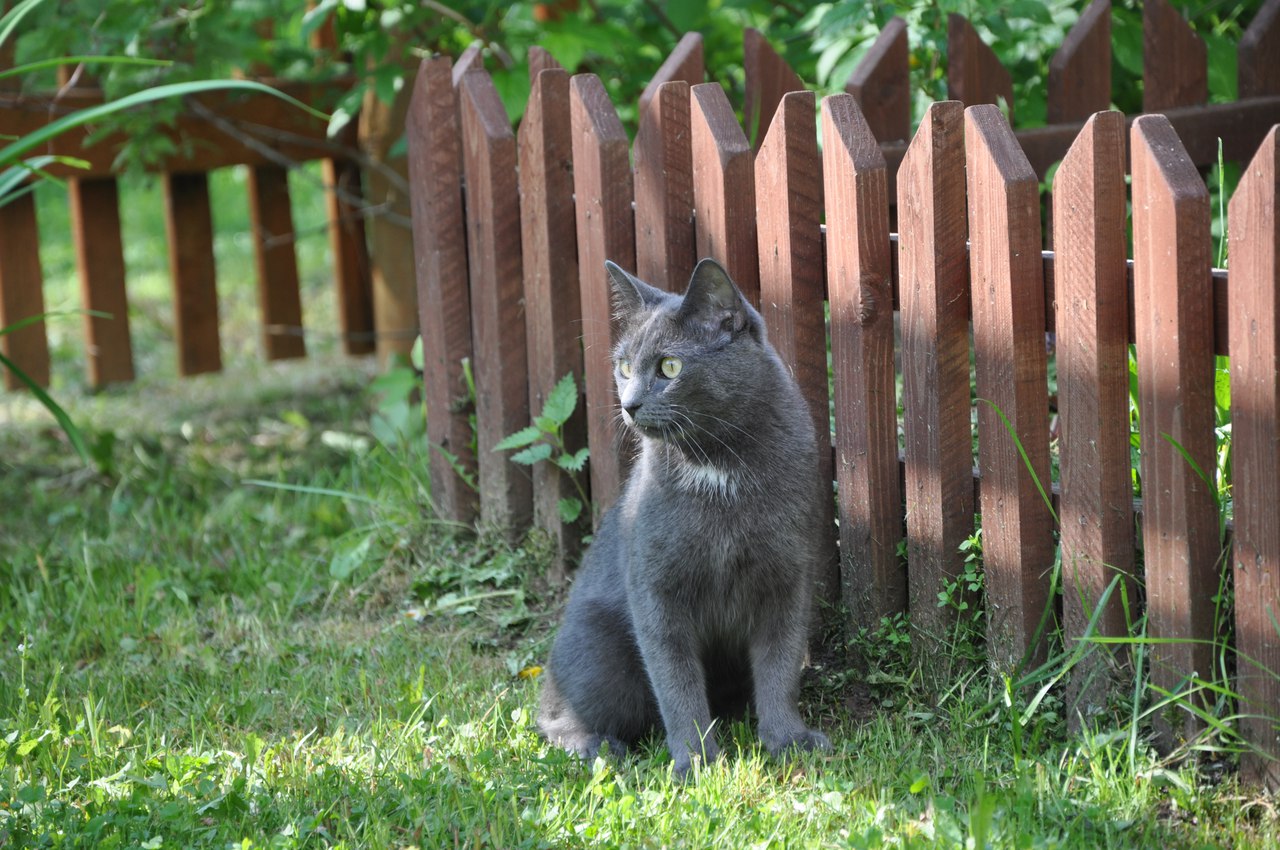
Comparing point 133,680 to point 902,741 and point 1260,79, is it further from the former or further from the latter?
point 1260,79

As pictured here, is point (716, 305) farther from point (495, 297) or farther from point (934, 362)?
point (495, 297)

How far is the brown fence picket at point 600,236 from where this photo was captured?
3660mm

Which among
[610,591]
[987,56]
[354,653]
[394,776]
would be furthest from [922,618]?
[987,56]

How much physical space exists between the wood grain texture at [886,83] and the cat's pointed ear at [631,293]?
131 centimetres

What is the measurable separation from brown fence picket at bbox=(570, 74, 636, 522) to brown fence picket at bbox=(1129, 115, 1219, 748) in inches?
60.6

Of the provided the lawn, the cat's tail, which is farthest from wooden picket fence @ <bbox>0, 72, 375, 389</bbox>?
the cat's tail

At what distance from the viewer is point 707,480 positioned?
3.06m

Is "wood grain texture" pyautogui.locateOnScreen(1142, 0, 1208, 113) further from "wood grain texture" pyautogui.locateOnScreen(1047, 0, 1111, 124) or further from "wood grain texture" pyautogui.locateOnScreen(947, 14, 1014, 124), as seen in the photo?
"wood grain texture" pyautogui.locateOnScreen(947, 14, 1014, 124)

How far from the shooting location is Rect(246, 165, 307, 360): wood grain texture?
644 cm

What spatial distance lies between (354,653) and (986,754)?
1.88 meters

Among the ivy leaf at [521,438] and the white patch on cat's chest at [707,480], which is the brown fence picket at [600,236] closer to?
the ivy leaf at [521,438]

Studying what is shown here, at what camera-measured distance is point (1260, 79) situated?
14.7 ft

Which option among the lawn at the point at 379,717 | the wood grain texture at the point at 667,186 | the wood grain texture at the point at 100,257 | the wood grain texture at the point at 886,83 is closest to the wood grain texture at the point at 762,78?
the wood grain texture at the point at 886,83

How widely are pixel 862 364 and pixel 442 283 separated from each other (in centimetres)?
172
